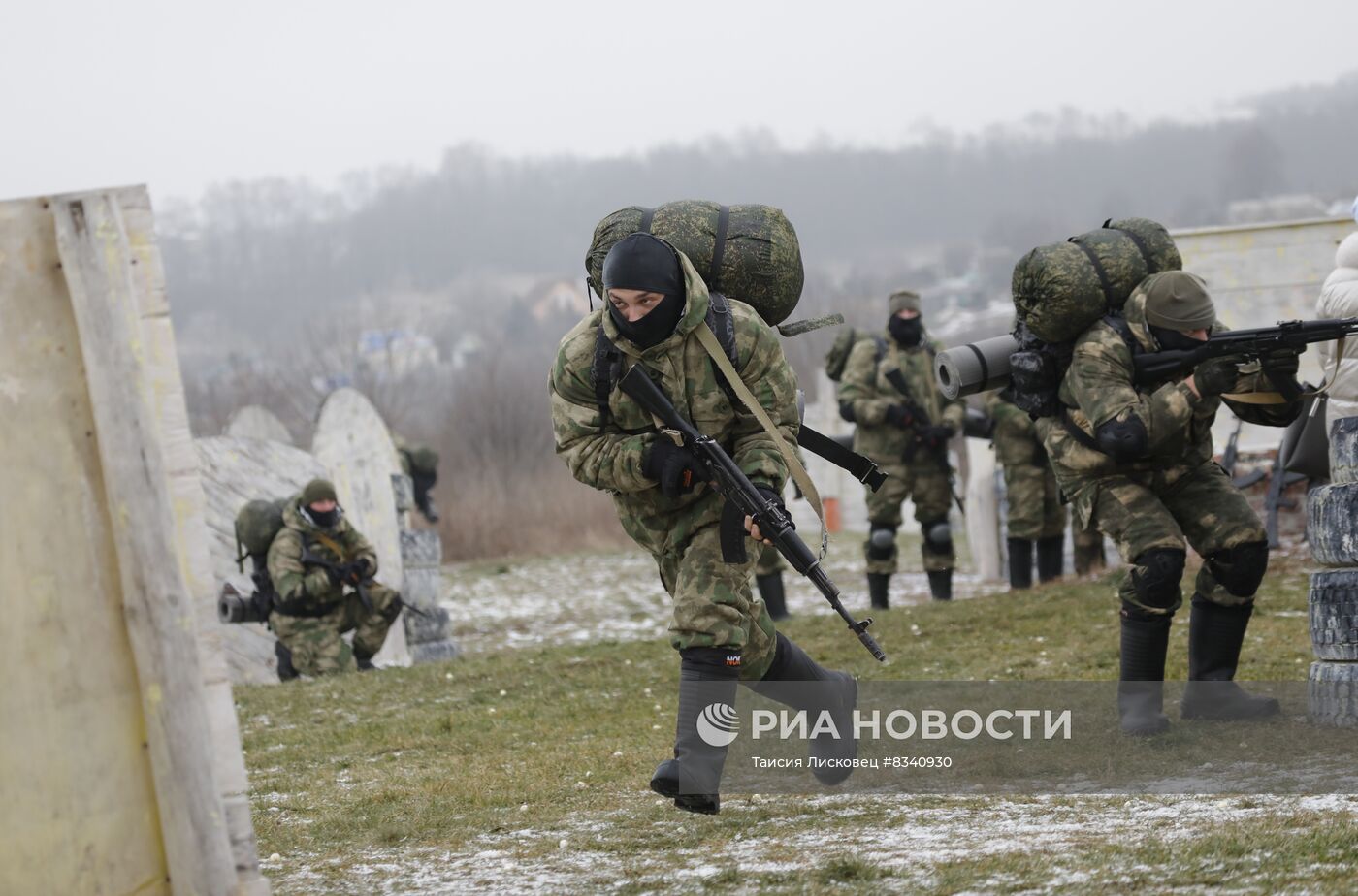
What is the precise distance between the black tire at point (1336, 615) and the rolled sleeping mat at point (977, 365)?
4.58 feet

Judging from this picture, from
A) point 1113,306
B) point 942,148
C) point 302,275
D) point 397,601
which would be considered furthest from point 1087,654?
point 942,148

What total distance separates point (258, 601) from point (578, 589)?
24.8 feet

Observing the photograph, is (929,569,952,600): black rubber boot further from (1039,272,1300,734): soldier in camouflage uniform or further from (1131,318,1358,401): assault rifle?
(1131,318,1358,401): assault rifle

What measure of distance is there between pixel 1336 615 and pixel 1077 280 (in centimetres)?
147

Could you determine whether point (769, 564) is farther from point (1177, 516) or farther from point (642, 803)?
point (642, 803)

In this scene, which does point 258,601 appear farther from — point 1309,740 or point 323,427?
point 1309,740

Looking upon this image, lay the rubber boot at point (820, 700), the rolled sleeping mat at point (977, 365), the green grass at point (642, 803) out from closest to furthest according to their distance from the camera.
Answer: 1. the green grass at point (642, 803)
2. the rubber boot at point (820, 700)
3. the rolled sleeping mat at point (977, 365)

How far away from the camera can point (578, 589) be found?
18.5 meters

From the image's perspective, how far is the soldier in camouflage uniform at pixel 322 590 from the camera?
11188mm

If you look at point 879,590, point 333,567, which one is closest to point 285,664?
point 333,567

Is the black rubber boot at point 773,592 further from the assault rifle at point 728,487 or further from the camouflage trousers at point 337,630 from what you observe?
the assault rifle at point 728,487

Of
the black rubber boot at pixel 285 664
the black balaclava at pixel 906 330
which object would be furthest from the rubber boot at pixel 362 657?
the black balaclava at pixel 906 330

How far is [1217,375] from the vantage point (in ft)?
18.3

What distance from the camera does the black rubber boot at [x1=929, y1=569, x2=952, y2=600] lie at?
12.2m
